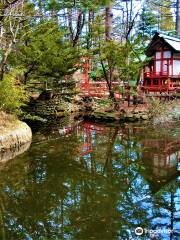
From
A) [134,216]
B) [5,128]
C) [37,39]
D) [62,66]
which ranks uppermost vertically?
[37,39]

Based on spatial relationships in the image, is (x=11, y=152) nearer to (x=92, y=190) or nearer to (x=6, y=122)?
(x=6, y=122)

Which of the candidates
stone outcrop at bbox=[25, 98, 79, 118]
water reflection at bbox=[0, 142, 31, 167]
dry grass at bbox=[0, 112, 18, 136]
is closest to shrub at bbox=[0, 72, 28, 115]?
dry grass at bbox=[0, 112, 18, 136]

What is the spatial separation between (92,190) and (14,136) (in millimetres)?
4051

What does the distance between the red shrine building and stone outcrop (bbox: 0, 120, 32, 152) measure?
34.0 feet

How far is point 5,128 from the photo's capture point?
30.4 ft

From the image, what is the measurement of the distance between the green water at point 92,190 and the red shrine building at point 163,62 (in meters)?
9.48

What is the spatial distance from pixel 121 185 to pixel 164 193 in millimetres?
882

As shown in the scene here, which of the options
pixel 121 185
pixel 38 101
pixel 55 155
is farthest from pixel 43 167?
pixel 38 101

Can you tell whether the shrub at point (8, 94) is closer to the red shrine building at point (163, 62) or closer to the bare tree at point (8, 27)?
the bare tree at point (8, 27)

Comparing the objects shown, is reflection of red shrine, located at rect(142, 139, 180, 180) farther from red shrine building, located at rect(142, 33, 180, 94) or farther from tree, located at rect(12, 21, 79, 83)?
red shrine building, located at rect(142, 33, 180, 94)

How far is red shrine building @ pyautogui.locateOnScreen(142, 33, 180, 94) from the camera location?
1904 centimetres

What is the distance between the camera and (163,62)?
19625 mm

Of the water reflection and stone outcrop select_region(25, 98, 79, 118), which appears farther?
stone outcrop select_region(25, 98, 79, 118)

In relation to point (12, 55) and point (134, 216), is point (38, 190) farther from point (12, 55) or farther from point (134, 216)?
point (12, 55)
